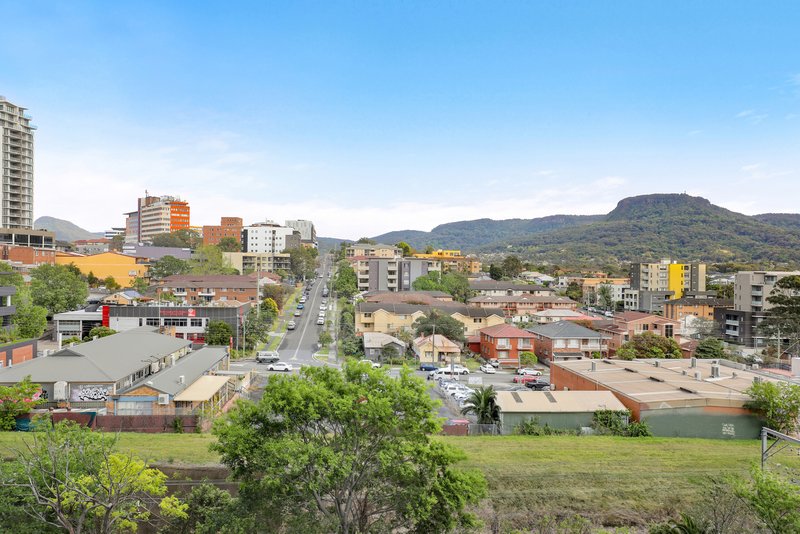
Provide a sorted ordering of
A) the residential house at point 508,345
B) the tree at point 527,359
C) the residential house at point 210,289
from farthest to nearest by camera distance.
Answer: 1. the residential house at point 210,289
2. the residential house at point 508,345
3. the tree at point 527,359

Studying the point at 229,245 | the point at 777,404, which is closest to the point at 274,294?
the point at 777,404

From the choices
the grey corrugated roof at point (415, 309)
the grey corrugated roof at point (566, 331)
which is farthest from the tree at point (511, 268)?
the grey corrugated roof at point (566, 331)

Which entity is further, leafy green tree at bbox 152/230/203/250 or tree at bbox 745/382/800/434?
leafy green tree at bbox 152/230/203/250

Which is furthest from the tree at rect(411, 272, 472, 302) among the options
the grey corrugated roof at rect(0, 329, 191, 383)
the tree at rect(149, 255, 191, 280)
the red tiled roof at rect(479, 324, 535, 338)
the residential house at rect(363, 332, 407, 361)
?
the grey corrugated roof at rect(0, 329, 191, 383)

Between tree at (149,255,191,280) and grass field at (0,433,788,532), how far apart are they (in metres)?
63.4

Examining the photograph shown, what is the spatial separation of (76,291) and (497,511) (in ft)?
169

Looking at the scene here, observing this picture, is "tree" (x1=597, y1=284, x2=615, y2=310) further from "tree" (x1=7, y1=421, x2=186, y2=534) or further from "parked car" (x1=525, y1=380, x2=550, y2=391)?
"tree" (x1=7, y1=421, x2=186, y2=534)

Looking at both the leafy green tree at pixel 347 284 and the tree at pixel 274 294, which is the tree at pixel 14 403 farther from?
the leafy green tree at pixel 347 284

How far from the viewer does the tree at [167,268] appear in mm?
80250

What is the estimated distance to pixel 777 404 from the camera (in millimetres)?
22375

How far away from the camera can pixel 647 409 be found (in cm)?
2303

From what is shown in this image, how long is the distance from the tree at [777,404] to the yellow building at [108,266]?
254 ft

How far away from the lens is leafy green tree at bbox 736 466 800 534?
→ 1142cm

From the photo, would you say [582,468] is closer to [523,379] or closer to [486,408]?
[486,408]
